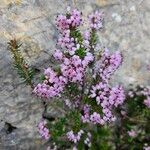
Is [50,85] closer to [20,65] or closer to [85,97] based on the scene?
[20,65]

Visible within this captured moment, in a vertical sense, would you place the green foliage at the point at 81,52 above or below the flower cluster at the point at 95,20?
below

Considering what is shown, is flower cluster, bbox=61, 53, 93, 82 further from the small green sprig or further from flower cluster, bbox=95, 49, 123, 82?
the small green sprig

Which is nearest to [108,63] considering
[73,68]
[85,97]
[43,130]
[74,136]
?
[73,68]

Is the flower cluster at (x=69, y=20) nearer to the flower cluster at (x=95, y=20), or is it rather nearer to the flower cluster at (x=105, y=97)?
the flower cluster at (x=95, y=20)

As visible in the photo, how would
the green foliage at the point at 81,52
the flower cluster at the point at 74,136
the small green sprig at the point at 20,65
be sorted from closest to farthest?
the green foliage at the point at 81,52, the small green sprig at the point at 20,65, the flower cluster at the point at 74,136

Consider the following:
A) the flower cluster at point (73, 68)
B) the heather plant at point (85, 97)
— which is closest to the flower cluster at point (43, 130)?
the heather plant at point (85, 97)

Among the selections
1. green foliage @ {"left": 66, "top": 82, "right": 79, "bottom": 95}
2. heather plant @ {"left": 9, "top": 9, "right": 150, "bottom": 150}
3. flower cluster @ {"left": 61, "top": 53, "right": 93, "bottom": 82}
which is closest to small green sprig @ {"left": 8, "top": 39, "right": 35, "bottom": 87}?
heather plant @ {"left": 9, "top": 9, "right": 150, "bottom": 150}

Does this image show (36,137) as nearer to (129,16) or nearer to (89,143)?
(89,143)
